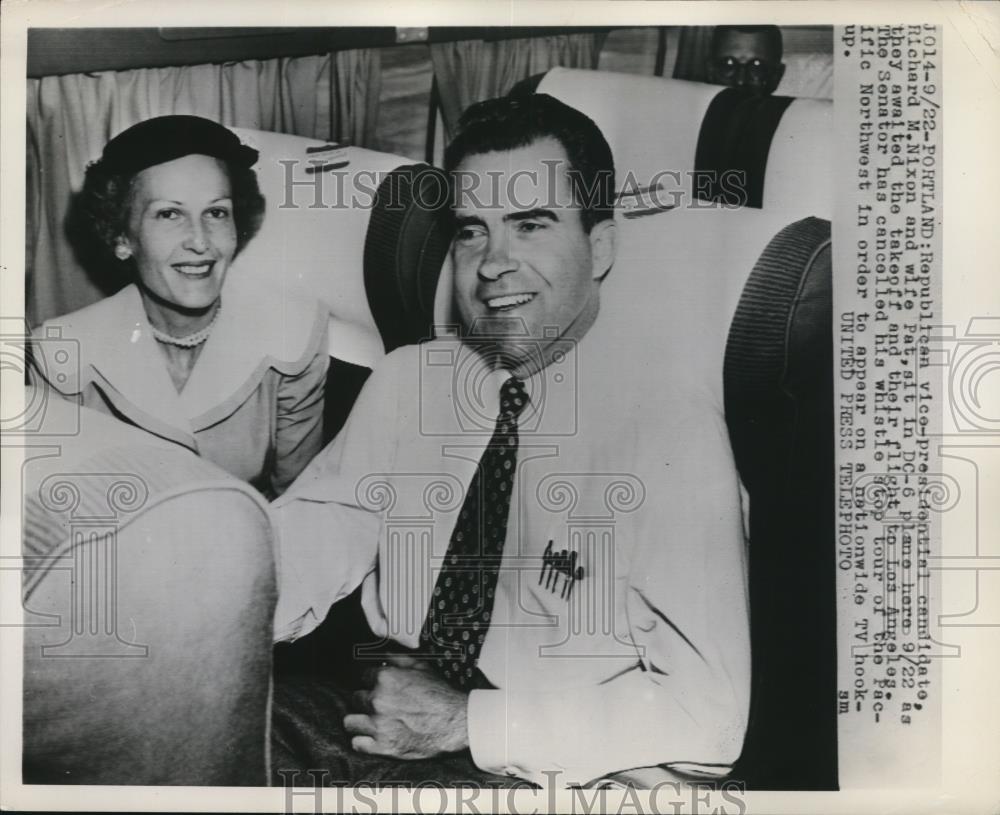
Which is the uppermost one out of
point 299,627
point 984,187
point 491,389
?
point 984,187

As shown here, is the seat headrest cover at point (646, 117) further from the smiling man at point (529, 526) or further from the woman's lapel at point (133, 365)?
the woman's lapel at point (133, 365)

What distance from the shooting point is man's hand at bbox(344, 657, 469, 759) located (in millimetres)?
2064

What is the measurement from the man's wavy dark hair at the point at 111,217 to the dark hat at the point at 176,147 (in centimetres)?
2

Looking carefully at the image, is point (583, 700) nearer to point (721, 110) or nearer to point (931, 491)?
point (931, 491)

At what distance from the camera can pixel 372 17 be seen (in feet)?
6.98

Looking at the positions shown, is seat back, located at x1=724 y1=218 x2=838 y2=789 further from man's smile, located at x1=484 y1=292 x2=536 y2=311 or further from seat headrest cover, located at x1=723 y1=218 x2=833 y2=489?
man's smile, located at x1=484 y1=292 x2=536 y2=311

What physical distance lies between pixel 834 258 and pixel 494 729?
1.35 meters

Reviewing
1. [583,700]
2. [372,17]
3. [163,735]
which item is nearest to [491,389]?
[583,700]

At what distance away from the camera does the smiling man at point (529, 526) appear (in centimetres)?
206

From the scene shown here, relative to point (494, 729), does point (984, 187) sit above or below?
above

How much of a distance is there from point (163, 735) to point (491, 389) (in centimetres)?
111

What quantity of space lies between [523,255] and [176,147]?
2.82 feet

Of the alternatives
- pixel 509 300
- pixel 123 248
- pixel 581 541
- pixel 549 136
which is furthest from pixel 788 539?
pixel 123 248

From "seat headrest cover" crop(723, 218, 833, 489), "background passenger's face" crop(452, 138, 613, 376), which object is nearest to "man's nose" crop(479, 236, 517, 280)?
"background passenger's face" crop(452, 138, 613, 376)
